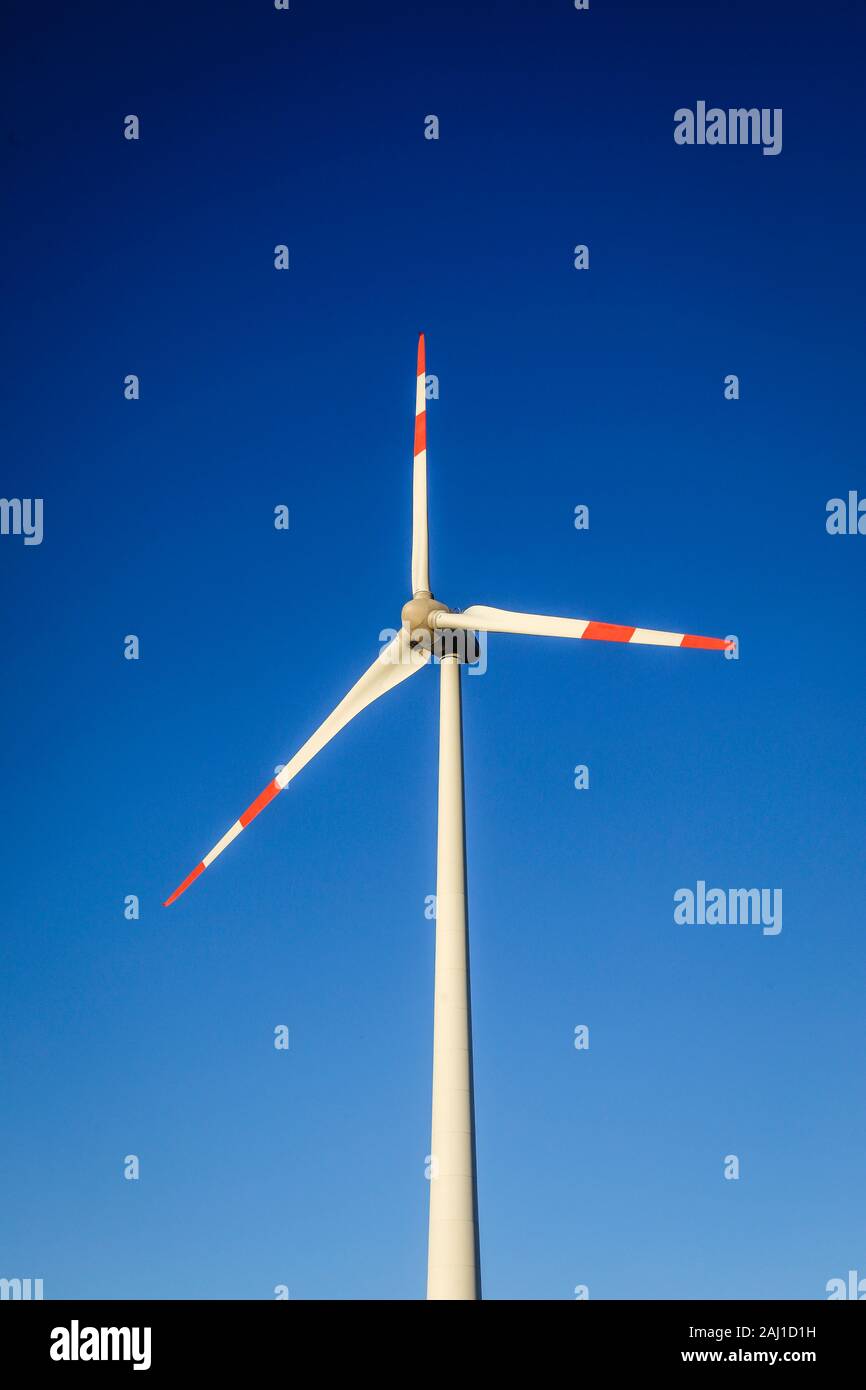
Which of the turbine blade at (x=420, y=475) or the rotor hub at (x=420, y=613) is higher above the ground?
the turbine blade at (x=420, y=475)

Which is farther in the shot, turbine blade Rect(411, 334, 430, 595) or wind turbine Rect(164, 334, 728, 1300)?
turbine blade Rect(411, 334, 430, 595)

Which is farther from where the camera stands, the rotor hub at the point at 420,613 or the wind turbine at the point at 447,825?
the rotor hub at the point at 420,613

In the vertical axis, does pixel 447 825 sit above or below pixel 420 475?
below

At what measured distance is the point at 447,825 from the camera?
41.2m

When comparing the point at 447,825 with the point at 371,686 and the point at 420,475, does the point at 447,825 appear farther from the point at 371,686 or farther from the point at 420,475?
the point at 420,475

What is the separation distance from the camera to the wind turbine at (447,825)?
1449 inches

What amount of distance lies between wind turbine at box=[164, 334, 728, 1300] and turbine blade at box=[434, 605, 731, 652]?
0.08 ft

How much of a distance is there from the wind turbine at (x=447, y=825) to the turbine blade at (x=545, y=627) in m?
0.03

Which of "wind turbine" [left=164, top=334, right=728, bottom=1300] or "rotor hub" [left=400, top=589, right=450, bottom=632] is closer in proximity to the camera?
"wind turbine" [left=164, top=334, right=728, bottom=1300]

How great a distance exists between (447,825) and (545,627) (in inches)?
275

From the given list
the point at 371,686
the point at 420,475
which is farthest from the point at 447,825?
the point at 420,475

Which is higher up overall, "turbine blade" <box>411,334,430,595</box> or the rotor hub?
"turbine blade" <box>411,334,430,595</box>

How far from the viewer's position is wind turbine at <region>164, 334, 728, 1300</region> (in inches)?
1449
